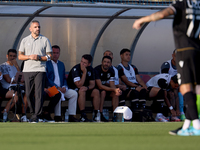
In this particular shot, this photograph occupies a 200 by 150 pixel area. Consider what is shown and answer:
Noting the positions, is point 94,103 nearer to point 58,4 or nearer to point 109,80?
point 109,80

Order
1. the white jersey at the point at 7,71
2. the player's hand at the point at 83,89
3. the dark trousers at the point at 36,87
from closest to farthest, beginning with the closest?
the dark trousers at the point at 36,87 → the white jersey at the point at 7,71 → the player's hand at the point at 83,89

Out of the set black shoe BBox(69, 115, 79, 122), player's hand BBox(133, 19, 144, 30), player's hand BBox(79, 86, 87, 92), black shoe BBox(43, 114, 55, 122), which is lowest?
black shoe BBox(69, 115, 79, 122)

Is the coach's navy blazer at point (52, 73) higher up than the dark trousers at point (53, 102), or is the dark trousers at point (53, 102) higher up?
the coach's navy blazer at point (52, 73)

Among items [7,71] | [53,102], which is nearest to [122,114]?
[53,102]

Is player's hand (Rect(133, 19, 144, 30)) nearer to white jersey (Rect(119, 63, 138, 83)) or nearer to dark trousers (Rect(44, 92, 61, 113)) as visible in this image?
dark trousers (Rect(44, 92, 61, 113))

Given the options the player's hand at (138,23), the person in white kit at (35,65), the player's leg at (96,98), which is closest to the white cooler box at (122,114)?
the player's leg at (96,98)

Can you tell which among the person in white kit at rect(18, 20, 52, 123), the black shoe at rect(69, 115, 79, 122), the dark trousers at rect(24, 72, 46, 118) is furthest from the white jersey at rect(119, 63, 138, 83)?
the dark trousers at rect(24, 72, 46, 118)

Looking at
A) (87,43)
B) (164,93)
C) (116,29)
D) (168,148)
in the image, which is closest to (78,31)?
(87,43)

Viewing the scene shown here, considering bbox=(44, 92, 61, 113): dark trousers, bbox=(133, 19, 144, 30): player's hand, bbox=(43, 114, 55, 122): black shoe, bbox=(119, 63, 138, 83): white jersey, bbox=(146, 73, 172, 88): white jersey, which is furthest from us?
bbox=(119, 63, 138, 83): white jersey

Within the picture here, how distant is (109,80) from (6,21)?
3111mm

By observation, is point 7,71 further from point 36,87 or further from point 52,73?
point 36,87

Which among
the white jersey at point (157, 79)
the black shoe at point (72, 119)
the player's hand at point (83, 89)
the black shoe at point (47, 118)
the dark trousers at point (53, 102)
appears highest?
the white jersey at point (157, 79)

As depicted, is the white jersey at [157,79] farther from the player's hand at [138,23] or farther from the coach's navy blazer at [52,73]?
the player's hand at [138,23]

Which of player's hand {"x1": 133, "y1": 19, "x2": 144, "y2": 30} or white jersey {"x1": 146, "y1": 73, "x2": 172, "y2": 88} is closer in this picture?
player's hand {"x1": 133, "y1": 19, "x2": 144, "y2": 30}
